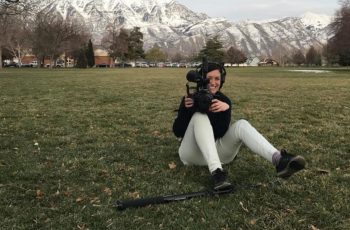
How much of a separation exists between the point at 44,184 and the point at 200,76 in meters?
2.35

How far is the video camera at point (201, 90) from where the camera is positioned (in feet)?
18.4

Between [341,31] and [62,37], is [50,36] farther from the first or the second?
[341,31]

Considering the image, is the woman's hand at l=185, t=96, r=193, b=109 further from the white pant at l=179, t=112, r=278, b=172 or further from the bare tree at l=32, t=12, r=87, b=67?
the bare tree at l=32, t=12, r=87, b=67

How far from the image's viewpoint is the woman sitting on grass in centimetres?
532

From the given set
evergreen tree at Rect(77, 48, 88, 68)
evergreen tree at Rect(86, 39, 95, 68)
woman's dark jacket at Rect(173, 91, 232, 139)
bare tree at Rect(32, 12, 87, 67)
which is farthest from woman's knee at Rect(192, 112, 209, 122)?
evergreen tree at Rect(86, 39, 95, 68)

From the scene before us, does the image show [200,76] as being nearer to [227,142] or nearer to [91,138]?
[227,142]

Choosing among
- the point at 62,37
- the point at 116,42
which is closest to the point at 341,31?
the point at 62,37

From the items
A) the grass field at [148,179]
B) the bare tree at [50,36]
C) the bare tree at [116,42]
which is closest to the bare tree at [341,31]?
the bare tree at [50,36]

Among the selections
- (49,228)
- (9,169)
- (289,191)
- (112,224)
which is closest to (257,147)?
(289,191)

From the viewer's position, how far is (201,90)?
223 inches

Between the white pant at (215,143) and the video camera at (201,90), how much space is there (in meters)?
0.13

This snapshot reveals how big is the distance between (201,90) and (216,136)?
0.76 metres

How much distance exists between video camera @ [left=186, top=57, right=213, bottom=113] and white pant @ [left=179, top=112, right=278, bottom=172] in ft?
0.42

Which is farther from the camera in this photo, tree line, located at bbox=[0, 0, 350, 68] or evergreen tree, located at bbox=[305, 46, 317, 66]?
→ evergreen tree, located at bbox=[305, 46, 317, 66]
